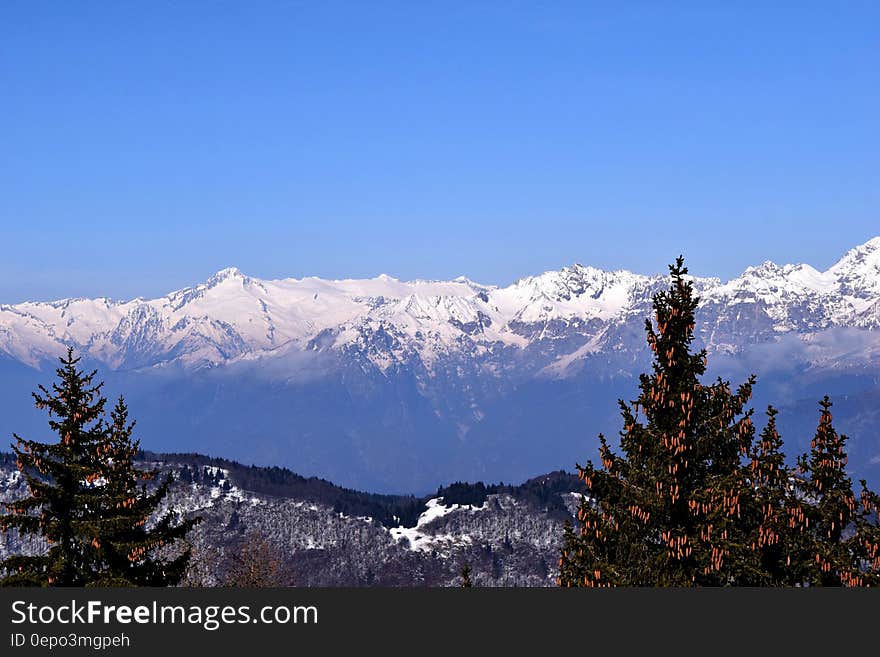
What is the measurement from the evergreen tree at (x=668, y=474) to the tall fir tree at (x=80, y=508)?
16.5 metres

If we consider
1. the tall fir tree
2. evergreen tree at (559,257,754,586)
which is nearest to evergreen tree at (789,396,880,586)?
evergreen tree at (559,257,754,586)

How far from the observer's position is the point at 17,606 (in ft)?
78.1

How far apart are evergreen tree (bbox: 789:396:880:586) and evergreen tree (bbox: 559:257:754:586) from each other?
2.10 metres

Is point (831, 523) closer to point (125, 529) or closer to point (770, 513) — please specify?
point (770, 513)

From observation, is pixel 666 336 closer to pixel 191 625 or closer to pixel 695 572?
pixel 695 572

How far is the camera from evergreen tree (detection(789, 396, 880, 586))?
3180cm

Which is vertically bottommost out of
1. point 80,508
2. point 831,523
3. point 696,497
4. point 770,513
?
point 831,523

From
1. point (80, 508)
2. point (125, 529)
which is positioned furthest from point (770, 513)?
point (80, 508)

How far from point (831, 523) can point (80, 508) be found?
26803 mm

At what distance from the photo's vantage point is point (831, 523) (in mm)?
34250

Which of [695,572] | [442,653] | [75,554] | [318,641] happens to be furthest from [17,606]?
[695,572]

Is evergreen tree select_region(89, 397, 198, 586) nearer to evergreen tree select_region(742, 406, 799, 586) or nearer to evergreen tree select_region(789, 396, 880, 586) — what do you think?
evergreen tree select_region(742, 406, 799, 586)

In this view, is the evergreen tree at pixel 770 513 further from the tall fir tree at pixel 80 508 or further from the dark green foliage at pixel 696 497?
the tall fir tree at pixel 80 508

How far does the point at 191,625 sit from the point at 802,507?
815 inches
